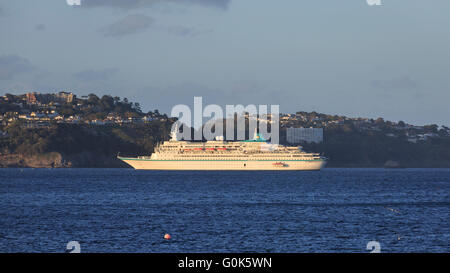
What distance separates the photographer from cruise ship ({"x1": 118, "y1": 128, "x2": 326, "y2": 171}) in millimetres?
129500

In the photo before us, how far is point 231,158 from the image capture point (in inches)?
5133

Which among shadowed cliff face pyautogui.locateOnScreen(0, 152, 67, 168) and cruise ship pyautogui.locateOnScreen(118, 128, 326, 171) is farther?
shadowed cliff face pyautogui.locateOnScreen(0, 152, 67, 168)

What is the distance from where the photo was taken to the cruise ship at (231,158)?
425ft

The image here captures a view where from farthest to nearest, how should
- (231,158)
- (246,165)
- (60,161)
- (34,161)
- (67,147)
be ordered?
(67,147), (34,161), (60,161), (231,158), (246,165)

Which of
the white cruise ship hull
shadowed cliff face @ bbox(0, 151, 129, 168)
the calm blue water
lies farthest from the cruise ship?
the calm blue water

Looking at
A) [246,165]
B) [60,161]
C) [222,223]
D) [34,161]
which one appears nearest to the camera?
[222,223]

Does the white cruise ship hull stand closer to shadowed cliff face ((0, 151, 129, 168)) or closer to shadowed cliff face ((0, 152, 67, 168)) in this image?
shadowed cliff face ((0, 151, 129, 168))

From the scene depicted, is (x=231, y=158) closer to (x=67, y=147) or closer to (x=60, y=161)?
(x=60, y=161)

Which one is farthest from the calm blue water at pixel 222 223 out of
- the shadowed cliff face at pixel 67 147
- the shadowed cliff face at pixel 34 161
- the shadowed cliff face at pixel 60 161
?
the shadowed cliff face at pixel 67 147

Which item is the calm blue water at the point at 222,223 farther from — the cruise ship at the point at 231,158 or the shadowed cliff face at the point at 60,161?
the shadowed cliff face at the point at 60,161

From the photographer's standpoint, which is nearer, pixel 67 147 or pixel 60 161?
pixel 60 161

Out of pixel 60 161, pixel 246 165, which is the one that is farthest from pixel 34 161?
pixel 246 165

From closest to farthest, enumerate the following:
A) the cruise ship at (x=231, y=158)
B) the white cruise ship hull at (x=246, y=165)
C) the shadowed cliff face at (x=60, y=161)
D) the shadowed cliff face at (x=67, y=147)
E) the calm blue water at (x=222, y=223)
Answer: the calm blue water at (x=222, y=223), the white cruise ship hull at (x=246, y=165), the cruise ship at (x=231, y=158), the shadowed cliff face at (x=60, y=161), the shadowed cliff face at (x=67, y=147)
